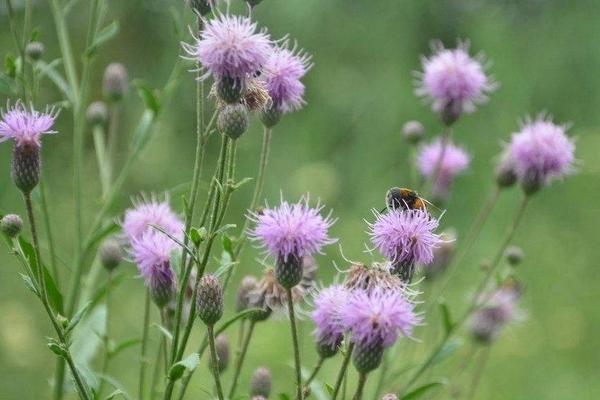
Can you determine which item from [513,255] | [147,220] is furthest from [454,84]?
[147,220]

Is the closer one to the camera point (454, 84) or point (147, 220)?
point (147, 220)

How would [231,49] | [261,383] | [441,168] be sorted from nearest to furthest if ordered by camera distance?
[231,49]
[261,383]
[441,168]

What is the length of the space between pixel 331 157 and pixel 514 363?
171cm

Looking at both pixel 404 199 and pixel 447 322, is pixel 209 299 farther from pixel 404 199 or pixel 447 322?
pixel 447 322

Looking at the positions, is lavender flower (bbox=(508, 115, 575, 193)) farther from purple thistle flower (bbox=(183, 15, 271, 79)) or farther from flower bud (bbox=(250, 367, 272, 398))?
purple thistle flower (bbox=(183, 15, 271, 79))

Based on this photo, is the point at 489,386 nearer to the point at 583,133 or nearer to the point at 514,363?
the point at 514,363

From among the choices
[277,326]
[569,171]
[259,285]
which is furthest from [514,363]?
[259,285]

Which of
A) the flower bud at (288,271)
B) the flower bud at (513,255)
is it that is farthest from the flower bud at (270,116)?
the flower bud at (513,255)

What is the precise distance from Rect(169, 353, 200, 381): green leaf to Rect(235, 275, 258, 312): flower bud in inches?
10.6

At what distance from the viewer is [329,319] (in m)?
1.29

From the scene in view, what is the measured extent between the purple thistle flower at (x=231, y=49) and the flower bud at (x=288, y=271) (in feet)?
0.84

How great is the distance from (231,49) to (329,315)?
39cm

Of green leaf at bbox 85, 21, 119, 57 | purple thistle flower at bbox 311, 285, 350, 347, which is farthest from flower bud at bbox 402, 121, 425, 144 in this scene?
purple thistle flower at bbox 311, 285, 350, 347

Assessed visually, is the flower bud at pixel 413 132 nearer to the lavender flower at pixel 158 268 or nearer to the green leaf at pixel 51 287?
the lavender flower at pixel 158 268
